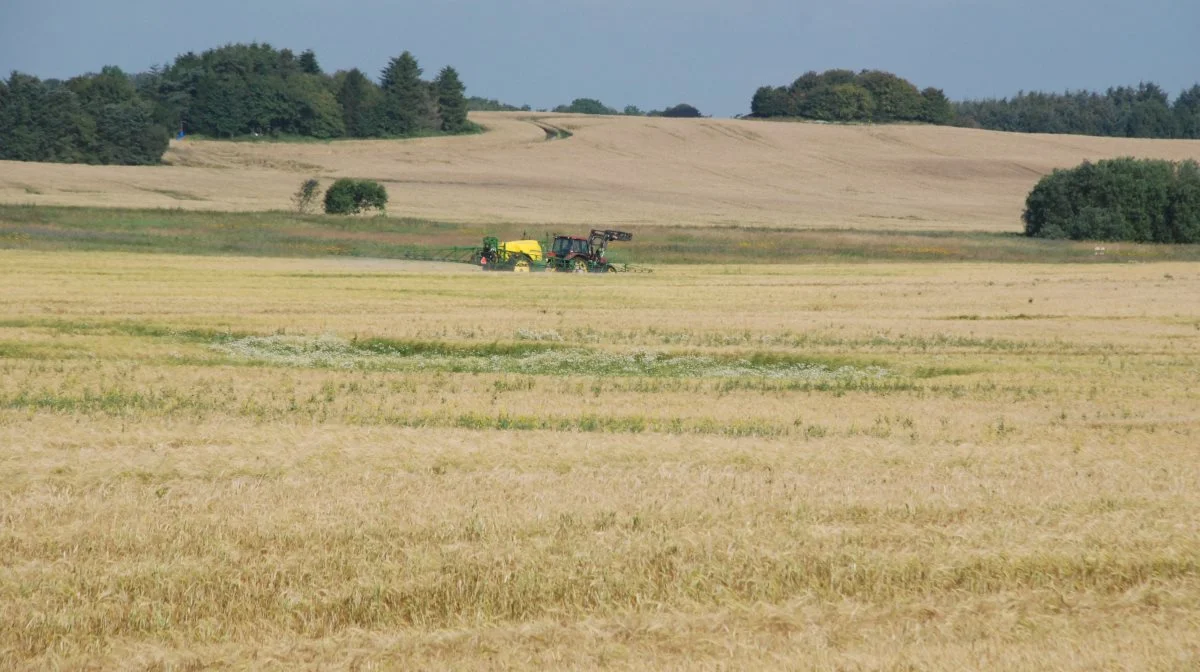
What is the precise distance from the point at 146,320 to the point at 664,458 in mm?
18166

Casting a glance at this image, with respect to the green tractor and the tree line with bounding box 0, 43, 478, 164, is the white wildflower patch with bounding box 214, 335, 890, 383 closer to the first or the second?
the green tractor

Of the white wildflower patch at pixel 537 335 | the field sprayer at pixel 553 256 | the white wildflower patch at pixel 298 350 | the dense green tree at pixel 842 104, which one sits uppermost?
the dense green tree at pixel 842 104

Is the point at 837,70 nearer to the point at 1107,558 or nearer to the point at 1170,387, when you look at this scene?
the point at 1170,387

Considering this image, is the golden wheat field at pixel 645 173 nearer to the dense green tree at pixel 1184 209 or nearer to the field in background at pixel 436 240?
the field in background at pixel 436 240

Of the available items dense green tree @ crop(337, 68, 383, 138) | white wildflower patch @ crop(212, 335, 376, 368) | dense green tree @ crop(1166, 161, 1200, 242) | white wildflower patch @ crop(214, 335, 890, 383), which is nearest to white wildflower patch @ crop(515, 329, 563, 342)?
white wildflower patch @ crop(214, 335, 890, 383)

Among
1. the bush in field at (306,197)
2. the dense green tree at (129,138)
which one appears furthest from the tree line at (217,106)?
the bush in field at (306,197)

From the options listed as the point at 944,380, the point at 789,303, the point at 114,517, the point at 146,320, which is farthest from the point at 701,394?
the point at 789,303

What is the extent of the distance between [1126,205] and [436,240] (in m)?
36.5

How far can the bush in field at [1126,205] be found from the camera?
67.7m

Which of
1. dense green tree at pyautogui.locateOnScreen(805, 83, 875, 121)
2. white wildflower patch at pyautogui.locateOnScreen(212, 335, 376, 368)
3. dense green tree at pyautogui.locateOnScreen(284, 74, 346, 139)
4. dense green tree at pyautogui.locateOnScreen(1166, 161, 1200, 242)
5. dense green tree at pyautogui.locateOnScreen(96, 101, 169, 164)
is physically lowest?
white wildflower patch at pyautogui.locateOnScreen(212, 335, 376, 368)

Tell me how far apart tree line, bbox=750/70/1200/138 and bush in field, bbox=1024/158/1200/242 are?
66876 millimetres

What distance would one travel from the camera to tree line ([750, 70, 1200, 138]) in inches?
5374

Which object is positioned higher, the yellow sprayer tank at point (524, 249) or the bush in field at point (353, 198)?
the bush in field at point (353, 198)

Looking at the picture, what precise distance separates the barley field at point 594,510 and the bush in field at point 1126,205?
47.8 m
